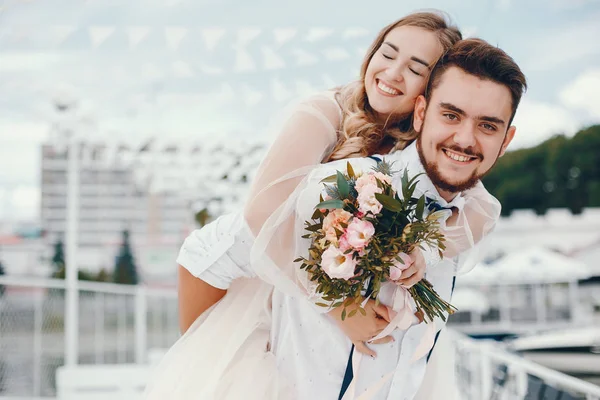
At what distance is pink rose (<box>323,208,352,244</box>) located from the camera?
1.77 meters

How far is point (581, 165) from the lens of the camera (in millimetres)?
44969

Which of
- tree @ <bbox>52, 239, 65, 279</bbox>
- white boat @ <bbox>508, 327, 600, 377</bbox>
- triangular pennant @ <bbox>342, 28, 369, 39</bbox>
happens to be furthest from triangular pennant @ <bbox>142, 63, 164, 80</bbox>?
tree @ <bbox>52, 239, 65, 279</bbox>

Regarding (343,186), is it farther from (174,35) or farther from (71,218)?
(71,218)

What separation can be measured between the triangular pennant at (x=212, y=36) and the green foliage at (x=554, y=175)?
42.5m

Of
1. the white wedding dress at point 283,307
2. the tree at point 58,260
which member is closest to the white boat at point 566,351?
the white wedding dress at point 283,307

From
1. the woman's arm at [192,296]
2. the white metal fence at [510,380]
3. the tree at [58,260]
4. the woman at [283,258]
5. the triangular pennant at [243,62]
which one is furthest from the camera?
the tree at [58,260]

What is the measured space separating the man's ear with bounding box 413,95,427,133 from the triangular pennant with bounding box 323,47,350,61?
3778mm

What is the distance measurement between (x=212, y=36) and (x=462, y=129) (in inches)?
138

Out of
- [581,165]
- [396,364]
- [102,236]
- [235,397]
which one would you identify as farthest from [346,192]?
[581,165]

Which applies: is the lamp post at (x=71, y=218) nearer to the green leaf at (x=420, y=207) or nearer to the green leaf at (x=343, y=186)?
the green leaf at (x=343, y=186)

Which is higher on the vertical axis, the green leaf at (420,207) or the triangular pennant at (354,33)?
the triangular pennant at (354,33)

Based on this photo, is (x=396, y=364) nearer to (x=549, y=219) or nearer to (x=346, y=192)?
(x=346, y=192)

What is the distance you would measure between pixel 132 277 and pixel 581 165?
98.9 ft

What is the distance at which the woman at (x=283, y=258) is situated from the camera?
1.96 m
